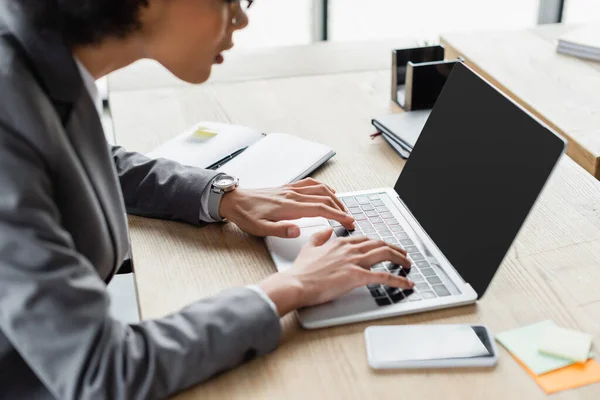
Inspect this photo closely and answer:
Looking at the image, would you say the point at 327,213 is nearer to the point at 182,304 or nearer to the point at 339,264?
the point at 339,264

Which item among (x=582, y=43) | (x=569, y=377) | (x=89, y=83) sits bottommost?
(x=569, y=377)

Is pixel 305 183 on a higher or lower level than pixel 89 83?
lower

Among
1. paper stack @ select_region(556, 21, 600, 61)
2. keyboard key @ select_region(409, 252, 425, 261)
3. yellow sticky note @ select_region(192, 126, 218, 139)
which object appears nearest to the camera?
keyboard key @ select_region(409, 252, 425, 261)

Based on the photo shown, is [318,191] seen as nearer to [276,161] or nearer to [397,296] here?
[276,161]

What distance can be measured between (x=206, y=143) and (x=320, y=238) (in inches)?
18.4

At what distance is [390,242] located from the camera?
3.52 feet

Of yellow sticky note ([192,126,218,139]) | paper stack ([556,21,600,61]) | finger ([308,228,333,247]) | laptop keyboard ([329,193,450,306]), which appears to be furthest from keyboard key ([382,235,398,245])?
paper stack ([556,21,600,61])

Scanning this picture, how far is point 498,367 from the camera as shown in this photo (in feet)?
2.70

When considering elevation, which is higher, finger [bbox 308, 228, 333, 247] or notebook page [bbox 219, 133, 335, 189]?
finger [bbox 308, 228, 333, 247]

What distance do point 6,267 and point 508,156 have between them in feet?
2.14

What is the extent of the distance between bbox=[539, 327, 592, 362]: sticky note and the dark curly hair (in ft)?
2.05

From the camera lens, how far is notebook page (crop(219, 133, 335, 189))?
4.16ft

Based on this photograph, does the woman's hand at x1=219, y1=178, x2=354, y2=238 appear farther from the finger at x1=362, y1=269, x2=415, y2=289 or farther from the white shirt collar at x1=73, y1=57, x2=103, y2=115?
the white shirt collar at x1=73, y1=57, x2=103, y2=115

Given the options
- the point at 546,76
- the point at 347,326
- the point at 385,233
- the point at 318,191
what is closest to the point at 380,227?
the point at 385,233
